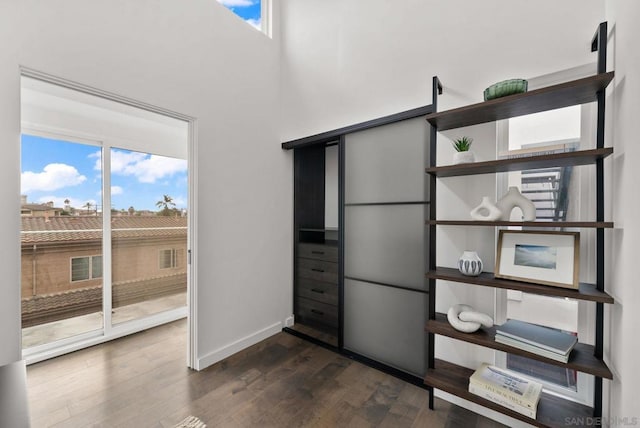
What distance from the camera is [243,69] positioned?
2.70 m

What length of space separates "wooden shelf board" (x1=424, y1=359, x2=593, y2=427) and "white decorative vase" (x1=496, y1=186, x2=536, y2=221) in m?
1.04

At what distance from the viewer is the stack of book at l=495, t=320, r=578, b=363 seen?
140 cm

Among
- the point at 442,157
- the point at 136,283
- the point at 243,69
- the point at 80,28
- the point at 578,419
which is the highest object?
the point at 243,69

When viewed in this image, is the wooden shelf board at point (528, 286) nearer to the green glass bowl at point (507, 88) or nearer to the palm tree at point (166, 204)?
the green glass bowl at point (507, 88)

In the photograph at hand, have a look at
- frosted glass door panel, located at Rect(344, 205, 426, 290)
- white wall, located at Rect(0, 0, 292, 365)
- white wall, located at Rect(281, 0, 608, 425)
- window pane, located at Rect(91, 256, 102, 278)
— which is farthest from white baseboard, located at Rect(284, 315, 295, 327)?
window pane, located at Rect(91, 256, 102, 278)

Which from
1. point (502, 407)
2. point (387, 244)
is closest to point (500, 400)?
point (502, 407)

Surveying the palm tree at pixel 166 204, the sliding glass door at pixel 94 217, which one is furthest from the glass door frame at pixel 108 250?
the palm tree at pixel 166 204

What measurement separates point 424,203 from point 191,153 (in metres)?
1.94

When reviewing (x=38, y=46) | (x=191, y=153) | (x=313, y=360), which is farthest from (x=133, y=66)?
(x=313, y=360)

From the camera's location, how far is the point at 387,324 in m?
2.30

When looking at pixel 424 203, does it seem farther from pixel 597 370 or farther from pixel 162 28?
pixel 162 28

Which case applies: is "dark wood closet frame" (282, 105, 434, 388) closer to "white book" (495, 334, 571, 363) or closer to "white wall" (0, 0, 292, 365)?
"white wall" (0, 0, 292, 365)

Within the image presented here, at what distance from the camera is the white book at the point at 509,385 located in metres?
1.49

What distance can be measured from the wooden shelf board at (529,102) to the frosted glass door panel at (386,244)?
2.23ft
